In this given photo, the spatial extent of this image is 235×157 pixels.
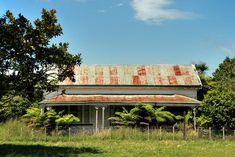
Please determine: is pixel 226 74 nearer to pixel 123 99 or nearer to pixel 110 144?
pixel 123 99

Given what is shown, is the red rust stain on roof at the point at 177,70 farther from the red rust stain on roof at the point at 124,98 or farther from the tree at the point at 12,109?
the tree at the point at 12,109

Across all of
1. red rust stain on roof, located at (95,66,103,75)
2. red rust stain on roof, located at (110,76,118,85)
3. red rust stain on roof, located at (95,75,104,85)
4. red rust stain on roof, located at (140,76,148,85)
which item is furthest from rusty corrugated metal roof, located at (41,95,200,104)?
red rust stain on roof, located at (95,66,103,75)

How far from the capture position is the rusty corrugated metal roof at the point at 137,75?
38.8 metres

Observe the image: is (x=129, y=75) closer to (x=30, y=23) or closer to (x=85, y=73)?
(x=85, y=73)

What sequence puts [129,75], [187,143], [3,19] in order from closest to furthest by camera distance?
[3,19]
[187,143]
[129,75]

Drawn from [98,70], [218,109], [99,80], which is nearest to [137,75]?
[99,80]

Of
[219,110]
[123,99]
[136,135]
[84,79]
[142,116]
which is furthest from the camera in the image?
[84,79]

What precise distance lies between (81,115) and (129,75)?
533 cm

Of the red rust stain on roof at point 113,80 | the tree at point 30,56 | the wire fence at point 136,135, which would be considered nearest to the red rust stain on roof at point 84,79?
the red rust stain on roof at point 113,80

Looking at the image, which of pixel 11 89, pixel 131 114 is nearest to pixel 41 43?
pixel 11 89

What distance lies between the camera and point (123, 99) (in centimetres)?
3644

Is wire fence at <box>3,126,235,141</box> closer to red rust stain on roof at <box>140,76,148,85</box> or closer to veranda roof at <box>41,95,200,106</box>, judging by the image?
veranda roof at <box>41,95,200,106</box>

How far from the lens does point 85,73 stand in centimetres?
4053

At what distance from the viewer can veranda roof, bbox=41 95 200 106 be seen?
35.4m
